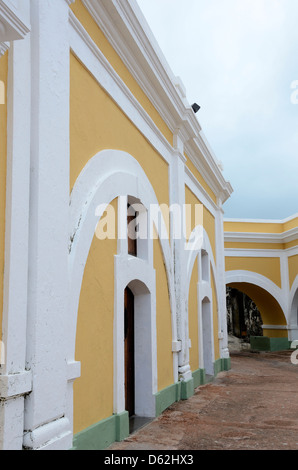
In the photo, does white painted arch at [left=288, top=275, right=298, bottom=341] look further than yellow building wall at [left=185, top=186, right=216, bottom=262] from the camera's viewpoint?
Yes

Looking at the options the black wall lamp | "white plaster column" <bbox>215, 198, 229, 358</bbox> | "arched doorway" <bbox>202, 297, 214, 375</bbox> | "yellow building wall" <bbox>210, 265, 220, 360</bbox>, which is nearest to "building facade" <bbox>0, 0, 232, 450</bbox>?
the black wall lamp

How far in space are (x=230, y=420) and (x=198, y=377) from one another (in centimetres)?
275

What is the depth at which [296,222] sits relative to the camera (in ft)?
53.9

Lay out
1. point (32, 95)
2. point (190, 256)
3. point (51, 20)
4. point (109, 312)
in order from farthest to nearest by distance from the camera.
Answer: point (190, 256) → point (109, 312) → point (51, 20) → point (32, 95)

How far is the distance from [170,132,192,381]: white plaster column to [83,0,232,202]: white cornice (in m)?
0.44

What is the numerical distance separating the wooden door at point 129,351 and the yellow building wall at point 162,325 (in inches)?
16.2

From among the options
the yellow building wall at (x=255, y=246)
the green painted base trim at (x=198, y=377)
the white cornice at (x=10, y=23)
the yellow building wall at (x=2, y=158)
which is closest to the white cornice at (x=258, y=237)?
the yellow building wall at (x=255, y=246)

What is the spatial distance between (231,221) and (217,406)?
10808mm

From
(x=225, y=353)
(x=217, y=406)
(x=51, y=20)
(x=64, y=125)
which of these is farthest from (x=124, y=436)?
(x=225, y=353)

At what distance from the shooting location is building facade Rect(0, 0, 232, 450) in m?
3.08

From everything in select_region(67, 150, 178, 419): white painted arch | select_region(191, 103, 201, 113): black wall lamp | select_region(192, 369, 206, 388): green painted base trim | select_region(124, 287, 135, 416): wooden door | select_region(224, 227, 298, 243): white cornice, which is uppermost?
select_region(191, 103, 201, 113): black wall lamp

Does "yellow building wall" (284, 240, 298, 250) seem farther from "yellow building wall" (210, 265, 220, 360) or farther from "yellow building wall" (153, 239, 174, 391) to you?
"yellow building wall" (153, 239, 174, 391)

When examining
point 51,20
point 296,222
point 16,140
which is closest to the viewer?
point 16,140
